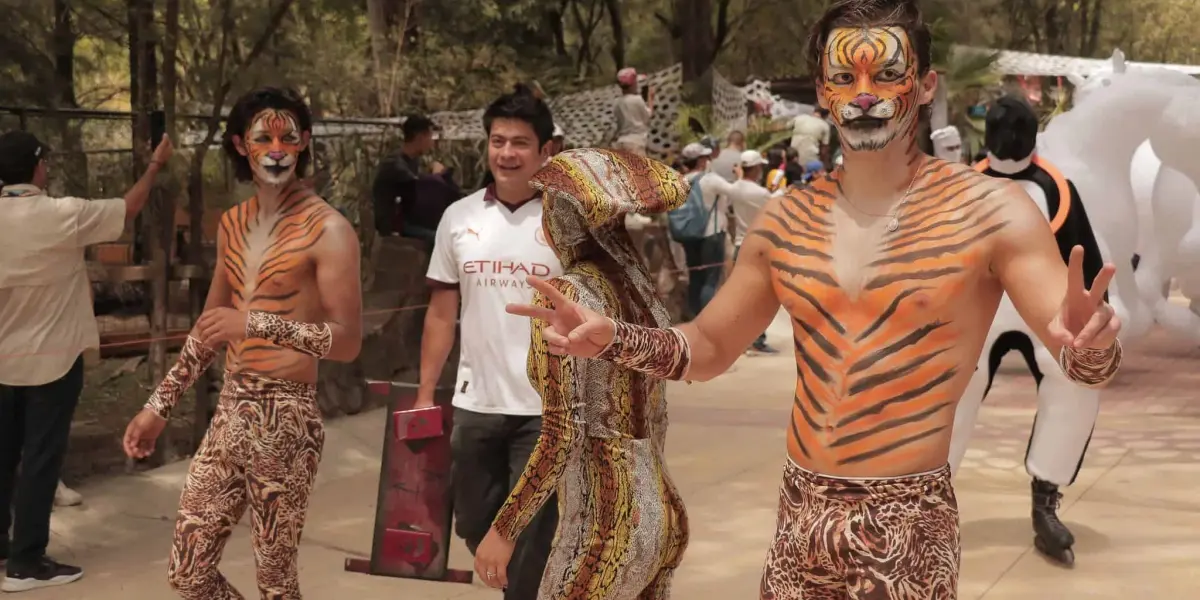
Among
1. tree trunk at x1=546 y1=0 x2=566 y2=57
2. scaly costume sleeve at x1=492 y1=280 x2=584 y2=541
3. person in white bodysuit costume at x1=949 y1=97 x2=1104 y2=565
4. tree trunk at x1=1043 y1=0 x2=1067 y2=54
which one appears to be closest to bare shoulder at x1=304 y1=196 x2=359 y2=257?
scaly costume sleeve at x1=492 y1=280 x2=584 y2=541

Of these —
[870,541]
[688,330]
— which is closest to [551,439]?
[688,330]

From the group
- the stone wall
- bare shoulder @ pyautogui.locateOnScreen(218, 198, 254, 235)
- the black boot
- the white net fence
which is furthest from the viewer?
the white net fence

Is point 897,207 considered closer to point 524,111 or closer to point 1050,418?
point 524,111

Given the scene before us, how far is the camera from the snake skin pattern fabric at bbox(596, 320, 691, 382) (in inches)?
103

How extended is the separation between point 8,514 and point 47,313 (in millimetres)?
941

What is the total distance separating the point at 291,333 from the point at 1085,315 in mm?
2398

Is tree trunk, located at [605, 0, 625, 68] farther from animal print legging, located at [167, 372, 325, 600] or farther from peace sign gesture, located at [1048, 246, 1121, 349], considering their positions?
peace sign gesture, located at [1048, 246, 1121, 349]

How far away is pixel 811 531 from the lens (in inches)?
103

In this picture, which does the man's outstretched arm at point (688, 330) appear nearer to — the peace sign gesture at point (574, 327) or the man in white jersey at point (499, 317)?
the peace sign gesture at point (574, 327)

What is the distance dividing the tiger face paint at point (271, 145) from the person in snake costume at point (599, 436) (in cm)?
126

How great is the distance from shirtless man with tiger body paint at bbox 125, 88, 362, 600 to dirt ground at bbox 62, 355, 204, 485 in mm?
3432

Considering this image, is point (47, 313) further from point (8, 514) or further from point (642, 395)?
point (642, 395)

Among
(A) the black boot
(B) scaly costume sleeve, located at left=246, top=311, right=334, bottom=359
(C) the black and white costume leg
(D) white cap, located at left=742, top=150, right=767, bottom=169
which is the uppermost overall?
(D) white cap, located at left=742, top=150, right=767, bottom=169

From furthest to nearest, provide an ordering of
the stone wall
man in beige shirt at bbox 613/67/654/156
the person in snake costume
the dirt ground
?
man in beige shirt at bbox 613/67/654/156 → the stone wall → the dirt ground → the person in snake costume
